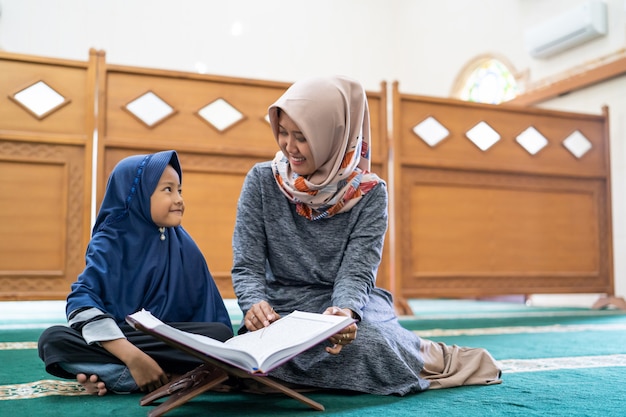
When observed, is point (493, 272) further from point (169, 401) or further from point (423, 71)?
point (423, 71)

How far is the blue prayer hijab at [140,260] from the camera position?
1.55m

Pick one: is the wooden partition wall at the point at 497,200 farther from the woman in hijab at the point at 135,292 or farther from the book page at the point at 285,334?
the book page at the point at 285,334

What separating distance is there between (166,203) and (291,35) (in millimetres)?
7030

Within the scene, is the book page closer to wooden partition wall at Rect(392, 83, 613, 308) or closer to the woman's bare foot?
the woman's bare foot

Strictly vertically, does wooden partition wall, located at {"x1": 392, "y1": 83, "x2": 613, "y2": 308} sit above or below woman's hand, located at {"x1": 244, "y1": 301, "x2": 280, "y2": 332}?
above

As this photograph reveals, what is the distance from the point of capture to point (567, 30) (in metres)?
5.19

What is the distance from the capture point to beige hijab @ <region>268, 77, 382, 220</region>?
5.16 feet

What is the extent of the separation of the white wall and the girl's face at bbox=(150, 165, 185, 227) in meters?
4.71

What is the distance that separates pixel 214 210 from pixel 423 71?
522 cm

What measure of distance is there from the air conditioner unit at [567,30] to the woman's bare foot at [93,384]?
475 cm

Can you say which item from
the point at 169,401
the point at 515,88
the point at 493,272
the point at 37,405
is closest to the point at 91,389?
the point at 37,405

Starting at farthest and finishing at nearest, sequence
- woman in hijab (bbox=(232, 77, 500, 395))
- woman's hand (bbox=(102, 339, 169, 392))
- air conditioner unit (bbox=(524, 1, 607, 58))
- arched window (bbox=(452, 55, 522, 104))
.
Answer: arched window (bbox=(452, 55, 522, 104)) < air conditioner unit (bbox=(524, 1, 607, 58)) < woman in hijab (bbox=(232, 77, 500, 395)) < woman's hand (bbox=(102, 339, 169, 392))

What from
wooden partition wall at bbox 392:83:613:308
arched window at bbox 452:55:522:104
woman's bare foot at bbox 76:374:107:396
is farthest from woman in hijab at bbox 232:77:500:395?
arched window at bbox 452:55:522:104

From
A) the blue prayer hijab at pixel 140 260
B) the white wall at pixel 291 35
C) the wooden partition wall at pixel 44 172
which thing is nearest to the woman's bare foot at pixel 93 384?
the blue prayer hijab at pixel 140 260
